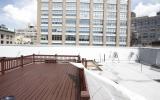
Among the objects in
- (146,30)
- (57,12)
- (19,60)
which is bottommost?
(19,60)

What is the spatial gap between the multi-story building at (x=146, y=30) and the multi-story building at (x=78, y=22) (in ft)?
164

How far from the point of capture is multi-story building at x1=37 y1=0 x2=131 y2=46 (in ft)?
196

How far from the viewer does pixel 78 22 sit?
196 feet

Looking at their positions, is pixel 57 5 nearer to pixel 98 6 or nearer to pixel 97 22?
pixel 98 6

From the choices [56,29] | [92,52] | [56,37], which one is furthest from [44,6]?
[92,52]

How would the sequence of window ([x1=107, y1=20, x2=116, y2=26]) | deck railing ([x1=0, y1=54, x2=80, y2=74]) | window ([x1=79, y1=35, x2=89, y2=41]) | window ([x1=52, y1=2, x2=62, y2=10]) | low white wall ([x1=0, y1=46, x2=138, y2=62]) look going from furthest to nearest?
window ([x1=107, y1=20, x2=116, y2=26])
window ([x1=79, y1=35, x2=89, y2=41])
window ([x1=52, y1=2, x2=62, y2=10])
low white wall ([x1=0, y1=46, x2=138, y2=62])
deck railing ([x1=0, y1=54, x2=80, y2=74])

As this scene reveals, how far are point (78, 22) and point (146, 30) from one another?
7341cm

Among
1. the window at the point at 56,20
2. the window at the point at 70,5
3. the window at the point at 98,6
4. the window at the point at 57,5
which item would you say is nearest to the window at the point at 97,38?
the window at the point at 98,6

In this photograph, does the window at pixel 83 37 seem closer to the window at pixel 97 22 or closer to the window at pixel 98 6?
the window at pixel 97 22

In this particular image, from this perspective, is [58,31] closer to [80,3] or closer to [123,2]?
[80,3]

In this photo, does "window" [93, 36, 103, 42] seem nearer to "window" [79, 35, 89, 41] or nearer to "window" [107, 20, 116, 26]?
"window" [79, 35, 89, 41]

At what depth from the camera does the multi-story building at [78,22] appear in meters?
59.7

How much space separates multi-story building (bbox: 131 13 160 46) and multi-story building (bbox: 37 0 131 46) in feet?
164

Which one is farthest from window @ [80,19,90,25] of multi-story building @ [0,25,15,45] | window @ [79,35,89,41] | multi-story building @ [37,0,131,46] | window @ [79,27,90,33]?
multi-story building @ [0,25,15,45]
